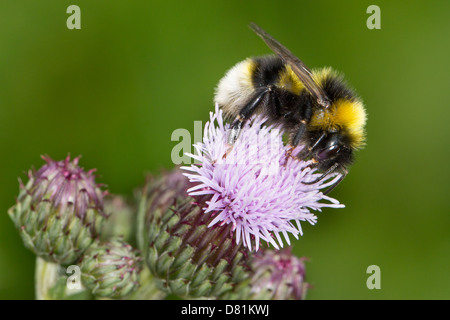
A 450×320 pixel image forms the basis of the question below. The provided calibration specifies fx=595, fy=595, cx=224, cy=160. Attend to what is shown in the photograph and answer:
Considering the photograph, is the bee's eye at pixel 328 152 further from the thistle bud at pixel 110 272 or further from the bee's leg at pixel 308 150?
the thistle bud at pixel 110 272

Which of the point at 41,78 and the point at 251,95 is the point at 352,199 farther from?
the point at 41,78

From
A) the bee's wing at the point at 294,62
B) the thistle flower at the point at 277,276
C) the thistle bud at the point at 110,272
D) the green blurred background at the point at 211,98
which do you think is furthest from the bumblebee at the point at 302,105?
the green blurred background at the point at 211,98

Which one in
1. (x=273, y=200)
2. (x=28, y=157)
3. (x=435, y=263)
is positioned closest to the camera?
(x=273, y=200)

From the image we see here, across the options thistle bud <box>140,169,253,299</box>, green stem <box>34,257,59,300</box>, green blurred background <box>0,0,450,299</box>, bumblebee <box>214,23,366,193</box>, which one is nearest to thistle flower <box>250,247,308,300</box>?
thistle bud <box>140,169,253,299</box>

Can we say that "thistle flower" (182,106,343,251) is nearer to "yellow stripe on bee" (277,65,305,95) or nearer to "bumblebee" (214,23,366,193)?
"bumblebee" (214,23,366,193)

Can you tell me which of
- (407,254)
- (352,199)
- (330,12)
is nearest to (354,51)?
(330,12)

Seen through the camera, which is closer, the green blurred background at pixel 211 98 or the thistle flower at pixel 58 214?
the thistle flower at pixel 58 214
